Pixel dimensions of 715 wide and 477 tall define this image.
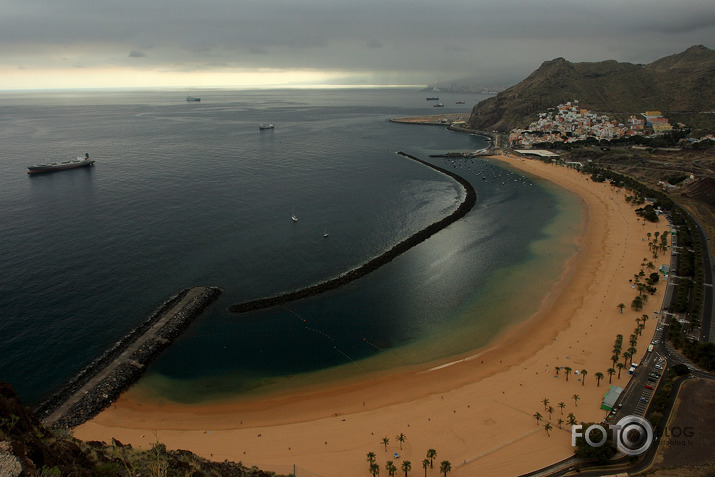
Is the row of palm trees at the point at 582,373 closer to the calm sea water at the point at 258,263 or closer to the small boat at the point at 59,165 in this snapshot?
the calm sea water at the point at 258,263

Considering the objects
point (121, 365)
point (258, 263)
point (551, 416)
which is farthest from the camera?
point (258, 263)

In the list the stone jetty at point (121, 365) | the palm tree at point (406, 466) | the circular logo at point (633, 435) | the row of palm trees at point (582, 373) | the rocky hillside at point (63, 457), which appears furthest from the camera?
the row of palm trees at point (582, 373)

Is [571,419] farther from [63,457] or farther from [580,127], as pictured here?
[580,127]

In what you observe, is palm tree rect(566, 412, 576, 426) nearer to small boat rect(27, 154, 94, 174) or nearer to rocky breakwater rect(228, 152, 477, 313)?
rocky breakwater rect(228, 152, 477, 313)

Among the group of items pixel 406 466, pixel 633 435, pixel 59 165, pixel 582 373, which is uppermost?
pixel 59 165

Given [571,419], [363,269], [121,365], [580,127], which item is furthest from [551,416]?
[580,127]

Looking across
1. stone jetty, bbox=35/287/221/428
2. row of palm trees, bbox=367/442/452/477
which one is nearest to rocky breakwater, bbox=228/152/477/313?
stone jetty, bbox=35/287/221/428

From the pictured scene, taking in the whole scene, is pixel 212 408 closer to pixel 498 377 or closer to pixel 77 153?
pixel 498 377

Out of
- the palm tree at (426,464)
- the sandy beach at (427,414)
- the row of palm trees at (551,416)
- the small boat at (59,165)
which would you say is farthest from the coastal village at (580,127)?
the palm tree at (426,464)
